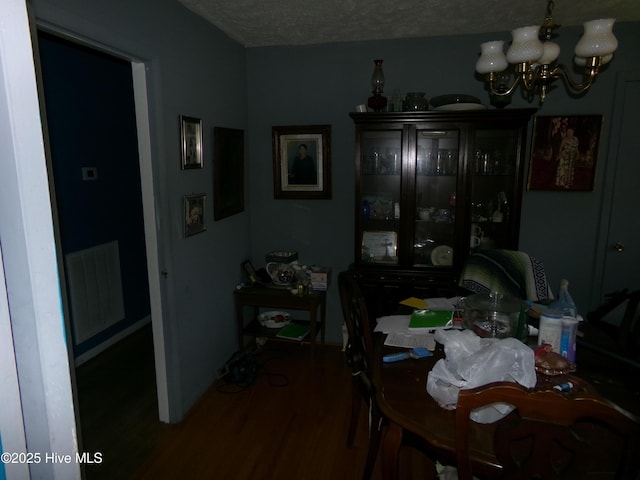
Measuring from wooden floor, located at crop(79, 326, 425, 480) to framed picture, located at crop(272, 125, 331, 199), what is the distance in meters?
1.52

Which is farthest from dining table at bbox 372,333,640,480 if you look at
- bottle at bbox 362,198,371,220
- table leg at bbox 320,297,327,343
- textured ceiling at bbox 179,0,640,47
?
textured ceiling at bbox 179,0,640,47

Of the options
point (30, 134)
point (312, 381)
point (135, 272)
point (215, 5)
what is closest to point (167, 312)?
point (312, 381)

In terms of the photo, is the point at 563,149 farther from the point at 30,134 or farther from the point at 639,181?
the point at 30,134

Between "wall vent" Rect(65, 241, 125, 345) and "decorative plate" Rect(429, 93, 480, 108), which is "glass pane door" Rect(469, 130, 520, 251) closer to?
"decorative plate" Rect(429, 93, 480, 108)

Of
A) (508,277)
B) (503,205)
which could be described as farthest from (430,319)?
(503,205)

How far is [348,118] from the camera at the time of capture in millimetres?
3355

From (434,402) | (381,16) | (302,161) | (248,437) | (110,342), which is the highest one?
(381,16)

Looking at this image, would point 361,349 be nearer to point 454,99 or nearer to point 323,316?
point 323,316

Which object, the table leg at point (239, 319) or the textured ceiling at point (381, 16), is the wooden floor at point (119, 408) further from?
the textured ceiling at point (381, 16)

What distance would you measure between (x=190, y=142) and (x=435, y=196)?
1.83 metres

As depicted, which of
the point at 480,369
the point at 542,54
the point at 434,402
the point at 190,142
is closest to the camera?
the point at 480,369

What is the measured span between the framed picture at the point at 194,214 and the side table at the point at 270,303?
2.34 feet

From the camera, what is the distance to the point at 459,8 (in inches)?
101

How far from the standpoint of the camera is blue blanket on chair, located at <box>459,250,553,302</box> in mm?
2527
